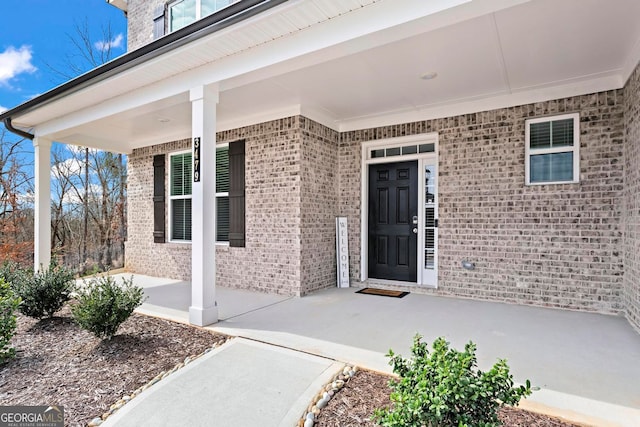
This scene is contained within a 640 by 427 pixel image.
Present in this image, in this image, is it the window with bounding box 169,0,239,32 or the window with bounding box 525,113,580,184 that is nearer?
the window with bounding box 525,113,580,184

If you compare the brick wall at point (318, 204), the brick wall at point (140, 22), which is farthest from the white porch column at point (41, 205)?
the brick wall at point (318, 204)

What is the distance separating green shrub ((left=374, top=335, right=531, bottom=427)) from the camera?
146 cm

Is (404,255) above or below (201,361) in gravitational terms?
above

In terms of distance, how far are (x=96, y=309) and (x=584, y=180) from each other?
5496 mm

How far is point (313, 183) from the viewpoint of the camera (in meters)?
5.51

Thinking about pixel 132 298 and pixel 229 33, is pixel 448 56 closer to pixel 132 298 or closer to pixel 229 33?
pixel 229 33

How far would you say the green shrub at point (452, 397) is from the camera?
57.3 inches

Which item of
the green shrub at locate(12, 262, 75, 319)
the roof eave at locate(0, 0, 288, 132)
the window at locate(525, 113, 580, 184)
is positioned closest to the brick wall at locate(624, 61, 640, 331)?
the window at locate(525, 113, 580, 184)

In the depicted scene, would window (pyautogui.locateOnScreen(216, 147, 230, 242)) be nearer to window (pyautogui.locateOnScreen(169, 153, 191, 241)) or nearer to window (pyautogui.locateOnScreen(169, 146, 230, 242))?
window (pyautogui.locateOnScreen(169, 146, 230, 242))

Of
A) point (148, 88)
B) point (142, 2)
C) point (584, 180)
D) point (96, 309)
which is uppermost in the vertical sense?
point (142, 2)

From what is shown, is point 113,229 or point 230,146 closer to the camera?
point 230,146

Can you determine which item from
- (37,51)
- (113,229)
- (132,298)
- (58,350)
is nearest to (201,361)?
(132,298)

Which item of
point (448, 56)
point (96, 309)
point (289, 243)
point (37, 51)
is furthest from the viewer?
point (37, 51)

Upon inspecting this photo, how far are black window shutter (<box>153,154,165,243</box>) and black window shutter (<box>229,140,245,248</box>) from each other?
1976 millimetres
